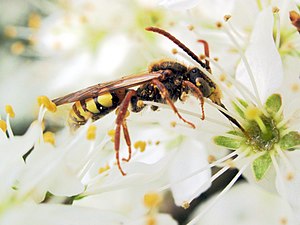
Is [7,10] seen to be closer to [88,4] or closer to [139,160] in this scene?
[88,4]

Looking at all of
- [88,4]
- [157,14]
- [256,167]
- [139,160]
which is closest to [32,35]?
[88,4]

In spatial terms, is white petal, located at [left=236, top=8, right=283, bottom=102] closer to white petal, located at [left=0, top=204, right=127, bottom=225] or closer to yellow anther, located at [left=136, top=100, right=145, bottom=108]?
yellow anther, located at [left=136, top=100, right=145, bottom=108]

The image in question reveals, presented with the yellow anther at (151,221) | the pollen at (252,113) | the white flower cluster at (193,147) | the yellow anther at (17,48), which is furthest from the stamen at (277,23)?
the yellow anther at (17,48)

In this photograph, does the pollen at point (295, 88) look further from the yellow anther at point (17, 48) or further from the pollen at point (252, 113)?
the yellow anther at point (17, 48)

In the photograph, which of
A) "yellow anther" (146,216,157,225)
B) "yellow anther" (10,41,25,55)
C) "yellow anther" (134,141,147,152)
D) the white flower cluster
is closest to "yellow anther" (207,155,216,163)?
the white flower cluster

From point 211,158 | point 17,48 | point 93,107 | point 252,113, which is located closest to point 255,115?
point 252,113

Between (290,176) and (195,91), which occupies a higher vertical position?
(195,91)

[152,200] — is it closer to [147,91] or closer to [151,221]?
[151,221]
